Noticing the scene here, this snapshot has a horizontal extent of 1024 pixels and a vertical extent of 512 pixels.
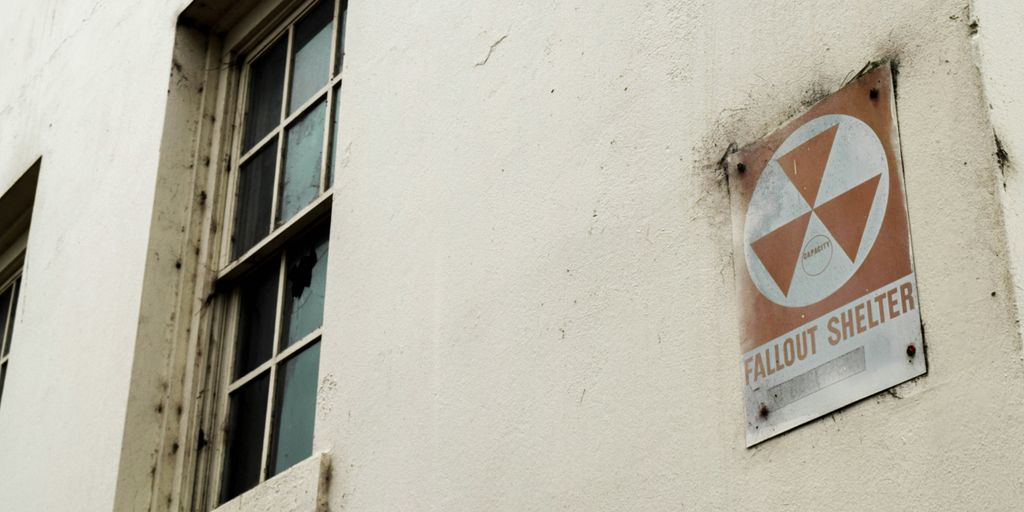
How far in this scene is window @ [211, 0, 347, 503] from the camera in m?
5.42

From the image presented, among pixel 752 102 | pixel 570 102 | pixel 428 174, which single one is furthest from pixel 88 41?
pixel 752 102

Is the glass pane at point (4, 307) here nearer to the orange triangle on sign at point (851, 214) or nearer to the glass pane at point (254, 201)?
the glass pane at point (254, 201)

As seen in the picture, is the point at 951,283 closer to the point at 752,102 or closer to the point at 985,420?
the point at 985,420

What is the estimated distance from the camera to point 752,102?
3.67 meters

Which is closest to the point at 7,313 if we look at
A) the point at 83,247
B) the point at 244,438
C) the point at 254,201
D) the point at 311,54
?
the point at 83,247

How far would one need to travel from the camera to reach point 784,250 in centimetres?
345

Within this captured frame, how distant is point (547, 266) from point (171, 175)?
281 centimetres

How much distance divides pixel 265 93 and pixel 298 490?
2.38 m

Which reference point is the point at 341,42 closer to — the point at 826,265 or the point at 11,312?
the point at 826,265

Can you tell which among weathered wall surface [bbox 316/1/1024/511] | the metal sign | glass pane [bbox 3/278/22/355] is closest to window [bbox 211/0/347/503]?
weathered wall surface [bbox 316/1/1024/511]

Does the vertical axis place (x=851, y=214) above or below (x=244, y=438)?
below

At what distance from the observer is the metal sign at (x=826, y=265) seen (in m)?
3.16

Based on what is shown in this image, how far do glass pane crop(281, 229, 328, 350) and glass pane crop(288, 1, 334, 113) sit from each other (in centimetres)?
75

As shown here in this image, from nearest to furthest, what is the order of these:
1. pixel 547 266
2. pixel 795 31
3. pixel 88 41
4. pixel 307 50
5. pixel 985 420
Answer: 1. pixel 985 420
2. pixel 795 31
3. pixel 547 266
4. pixel 307 50
5. pixel 88 41
